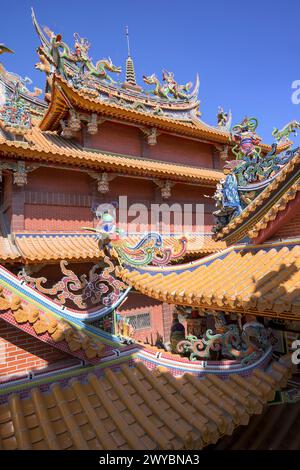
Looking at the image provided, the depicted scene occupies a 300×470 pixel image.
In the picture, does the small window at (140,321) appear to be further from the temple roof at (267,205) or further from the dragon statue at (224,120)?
the dragon statue at (224,120)

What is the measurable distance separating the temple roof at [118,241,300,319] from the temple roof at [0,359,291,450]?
870 mm

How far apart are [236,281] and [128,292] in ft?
5.04

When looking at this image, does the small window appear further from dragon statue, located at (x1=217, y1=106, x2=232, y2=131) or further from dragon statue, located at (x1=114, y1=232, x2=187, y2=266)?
dragon statue, located at (x1=217, y1=106, x2=232, y2=131)

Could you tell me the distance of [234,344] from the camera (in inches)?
143

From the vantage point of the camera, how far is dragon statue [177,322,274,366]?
3.52 m

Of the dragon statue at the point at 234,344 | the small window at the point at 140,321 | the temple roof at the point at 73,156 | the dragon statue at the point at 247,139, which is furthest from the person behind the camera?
the small window at the point at 140,321

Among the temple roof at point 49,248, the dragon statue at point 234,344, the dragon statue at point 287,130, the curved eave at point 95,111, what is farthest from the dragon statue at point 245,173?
the curved eave at point 95,111

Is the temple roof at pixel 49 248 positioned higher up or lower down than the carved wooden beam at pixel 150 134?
lower down

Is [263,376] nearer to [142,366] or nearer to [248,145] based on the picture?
[142,366]

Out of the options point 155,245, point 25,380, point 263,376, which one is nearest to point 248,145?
point 155,245

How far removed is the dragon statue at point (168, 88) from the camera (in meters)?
14.2

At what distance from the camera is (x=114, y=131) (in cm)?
1120

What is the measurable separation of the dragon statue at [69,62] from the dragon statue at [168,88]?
2.10 metres

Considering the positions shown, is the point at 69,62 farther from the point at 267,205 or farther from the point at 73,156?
the point at 267,205
